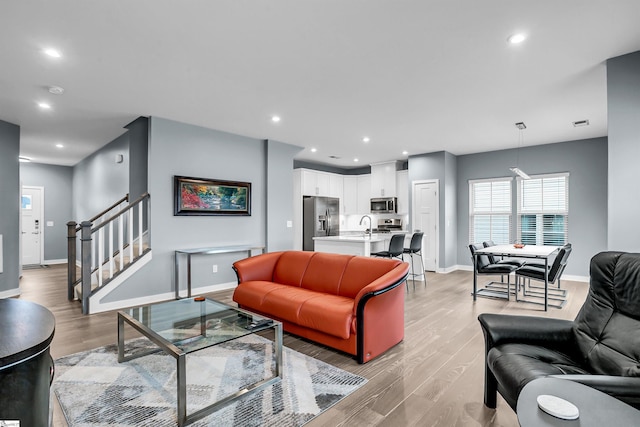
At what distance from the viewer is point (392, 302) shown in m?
2.97

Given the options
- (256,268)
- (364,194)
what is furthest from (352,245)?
(364,194)

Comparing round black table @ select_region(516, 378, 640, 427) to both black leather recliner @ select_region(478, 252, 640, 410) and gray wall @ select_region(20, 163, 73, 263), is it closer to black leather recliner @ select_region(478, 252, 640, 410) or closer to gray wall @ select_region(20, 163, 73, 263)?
black leather recliner @ select_region(478, 252, 640, 410)

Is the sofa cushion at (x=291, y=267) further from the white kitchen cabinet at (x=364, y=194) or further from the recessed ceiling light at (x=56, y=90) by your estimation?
the white kitchen cabinet at (x=364, y=194)

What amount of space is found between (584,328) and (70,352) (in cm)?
403

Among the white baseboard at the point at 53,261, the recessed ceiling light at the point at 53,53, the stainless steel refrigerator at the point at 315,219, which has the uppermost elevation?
the recessed ceiling light at the point at 53,53

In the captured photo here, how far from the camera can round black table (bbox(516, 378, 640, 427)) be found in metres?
1.12

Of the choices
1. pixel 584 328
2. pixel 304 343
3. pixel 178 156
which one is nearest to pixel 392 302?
pixel 304 343

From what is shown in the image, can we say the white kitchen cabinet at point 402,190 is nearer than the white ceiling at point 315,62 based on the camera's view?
No

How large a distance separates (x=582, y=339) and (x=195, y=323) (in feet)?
8.83

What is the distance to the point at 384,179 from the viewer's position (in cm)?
835

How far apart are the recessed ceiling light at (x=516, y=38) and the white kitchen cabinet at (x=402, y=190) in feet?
17.3

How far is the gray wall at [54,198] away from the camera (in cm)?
870

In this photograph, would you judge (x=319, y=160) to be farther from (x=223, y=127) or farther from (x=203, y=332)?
(x=203, y=332)

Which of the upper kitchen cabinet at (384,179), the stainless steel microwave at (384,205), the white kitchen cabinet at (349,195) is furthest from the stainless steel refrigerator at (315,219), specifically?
the upper kitchen cabinet at (384,179)
